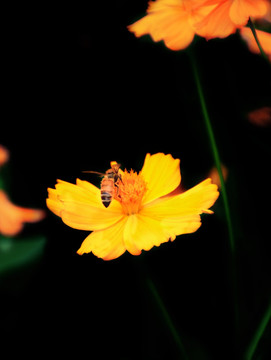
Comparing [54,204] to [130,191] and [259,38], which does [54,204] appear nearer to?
[130,191]

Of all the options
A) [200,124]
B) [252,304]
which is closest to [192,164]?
[200,124]

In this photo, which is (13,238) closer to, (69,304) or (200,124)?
(69,304)

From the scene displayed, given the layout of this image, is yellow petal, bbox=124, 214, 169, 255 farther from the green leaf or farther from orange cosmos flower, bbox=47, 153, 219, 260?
the green leaf

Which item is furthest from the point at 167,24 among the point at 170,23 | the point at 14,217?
the point at 14,217

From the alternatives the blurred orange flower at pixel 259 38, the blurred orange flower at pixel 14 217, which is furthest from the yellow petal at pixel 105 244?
the blurred orange flower at pixel 259 38

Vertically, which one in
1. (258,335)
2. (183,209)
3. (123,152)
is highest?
(123,152)
